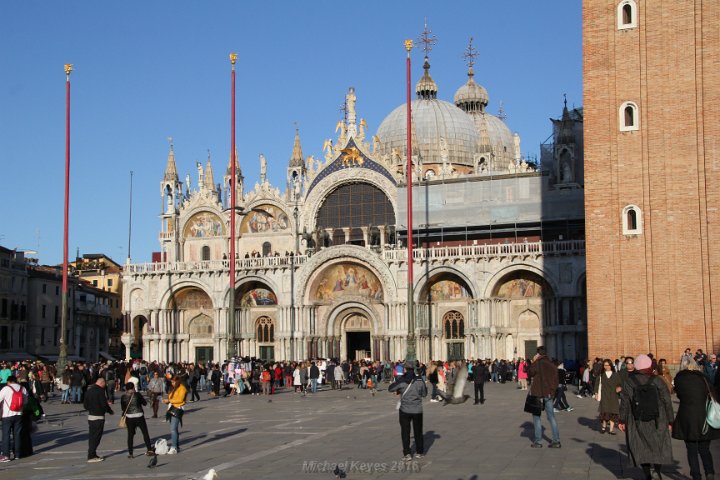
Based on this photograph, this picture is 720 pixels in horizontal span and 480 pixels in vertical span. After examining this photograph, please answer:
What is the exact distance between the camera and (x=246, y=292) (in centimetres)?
6041

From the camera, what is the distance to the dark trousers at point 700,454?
12.8 m

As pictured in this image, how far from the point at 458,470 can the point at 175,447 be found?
575 centimetres

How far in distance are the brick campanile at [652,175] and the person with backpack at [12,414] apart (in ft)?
77.2

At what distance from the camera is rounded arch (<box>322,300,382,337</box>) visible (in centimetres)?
5642

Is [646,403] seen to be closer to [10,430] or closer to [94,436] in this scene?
[94,436]

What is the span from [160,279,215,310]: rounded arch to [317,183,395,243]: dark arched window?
7840 mm

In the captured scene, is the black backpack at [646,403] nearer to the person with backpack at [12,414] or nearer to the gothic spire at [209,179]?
the person with backpack at [12,414]

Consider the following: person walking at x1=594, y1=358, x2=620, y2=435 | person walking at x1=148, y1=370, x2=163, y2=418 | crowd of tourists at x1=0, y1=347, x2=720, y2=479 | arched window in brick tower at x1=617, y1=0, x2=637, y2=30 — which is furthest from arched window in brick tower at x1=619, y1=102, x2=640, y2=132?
person walking at x1=148, y1=370, x2=163, y2=418

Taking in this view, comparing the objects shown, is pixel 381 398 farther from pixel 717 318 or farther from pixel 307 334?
pixel 307 334

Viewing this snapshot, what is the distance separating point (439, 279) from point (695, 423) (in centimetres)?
4181

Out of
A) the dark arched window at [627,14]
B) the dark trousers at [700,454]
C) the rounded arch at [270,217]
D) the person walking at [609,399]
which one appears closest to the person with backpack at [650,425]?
the dark trousers at [700,454]

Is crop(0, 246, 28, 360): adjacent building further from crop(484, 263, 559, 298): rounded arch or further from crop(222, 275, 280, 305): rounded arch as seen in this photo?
crop(484, 263, 559, 298): rounded arch

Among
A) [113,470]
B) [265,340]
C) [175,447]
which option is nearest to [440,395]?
[175,447]

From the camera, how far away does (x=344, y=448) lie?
1831cm
